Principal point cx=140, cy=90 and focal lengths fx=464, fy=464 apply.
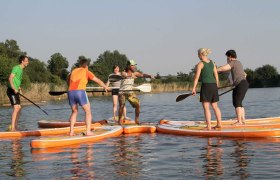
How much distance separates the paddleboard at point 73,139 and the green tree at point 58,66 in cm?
7236

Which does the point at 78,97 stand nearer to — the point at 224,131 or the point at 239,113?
the point at 224,131

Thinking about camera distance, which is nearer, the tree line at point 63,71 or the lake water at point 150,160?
the lake water at point 150,160

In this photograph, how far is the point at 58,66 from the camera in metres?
84.2

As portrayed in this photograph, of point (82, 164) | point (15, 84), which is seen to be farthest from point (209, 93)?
point (15, 84)

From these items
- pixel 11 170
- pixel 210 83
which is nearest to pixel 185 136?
pixel 210 83

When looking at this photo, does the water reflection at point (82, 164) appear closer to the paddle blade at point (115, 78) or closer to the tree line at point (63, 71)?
the paddle blade at point (115, 78)

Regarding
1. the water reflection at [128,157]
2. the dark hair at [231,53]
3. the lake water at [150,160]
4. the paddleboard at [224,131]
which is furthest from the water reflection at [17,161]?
the dark hair at [231,53]

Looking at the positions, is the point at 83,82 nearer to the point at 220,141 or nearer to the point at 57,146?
the point at 57,146

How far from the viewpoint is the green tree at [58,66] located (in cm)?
8388

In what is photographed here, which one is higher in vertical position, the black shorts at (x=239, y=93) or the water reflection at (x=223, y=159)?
the black shorts at (x=239, y=93)

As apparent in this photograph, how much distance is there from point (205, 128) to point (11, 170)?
5.68 m

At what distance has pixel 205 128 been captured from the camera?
39.0 feet

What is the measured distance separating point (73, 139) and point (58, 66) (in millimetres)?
75028

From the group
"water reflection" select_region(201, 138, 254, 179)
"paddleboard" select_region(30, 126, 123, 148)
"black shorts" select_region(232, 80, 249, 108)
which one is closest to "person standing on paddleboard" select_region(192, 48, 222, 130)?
"black shorts" select_region(232, 80, 249, 108)
